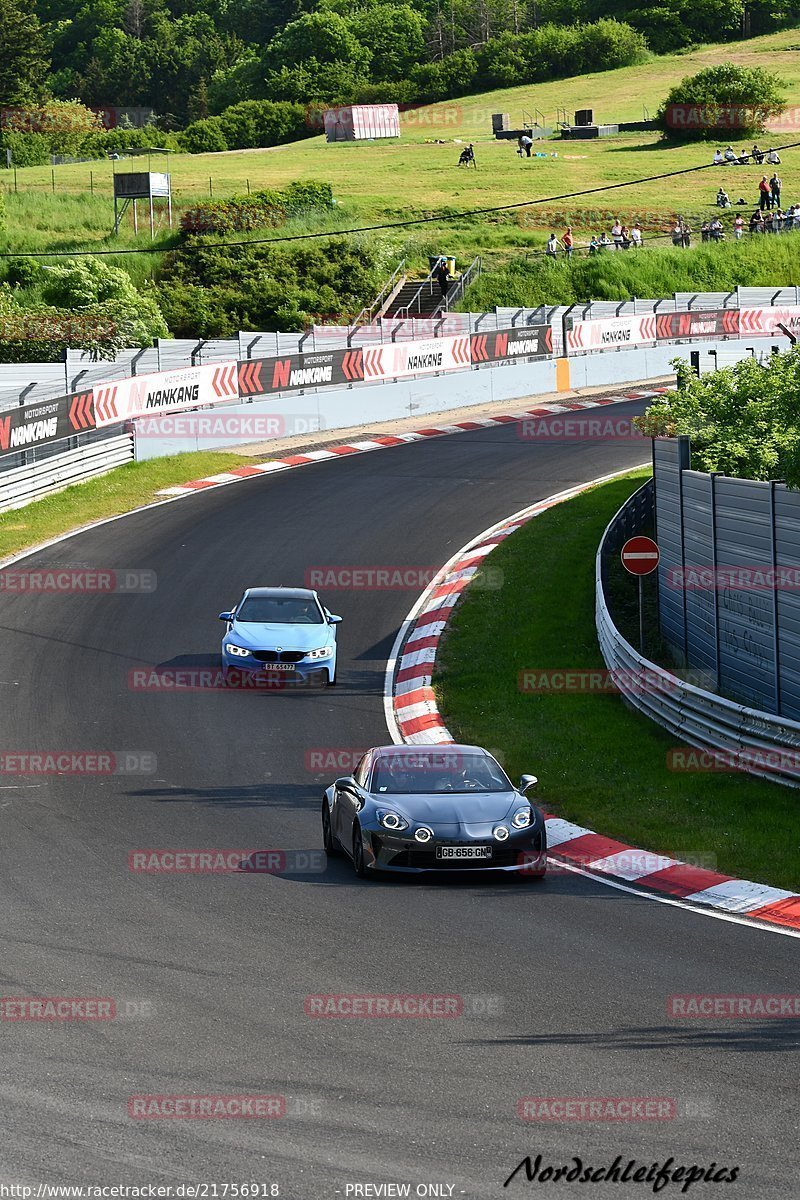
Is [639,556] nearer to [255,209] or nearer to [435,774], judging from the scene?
[435,774]

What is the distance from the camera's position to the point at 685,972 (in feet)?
35.1

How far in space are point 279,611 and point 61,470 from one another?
12239 millimetres

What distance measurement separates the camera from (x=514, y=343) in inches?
1828

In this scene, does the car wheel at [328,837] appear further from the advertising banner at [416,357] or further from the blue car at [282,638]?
the advertising banner at [416,357]

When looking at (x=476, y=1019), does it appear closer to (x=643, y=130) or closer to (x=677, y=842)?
(x=677, y=842)

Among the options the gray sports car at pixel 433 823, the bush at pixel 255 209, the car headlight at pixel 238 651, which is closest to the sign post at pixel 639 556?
the car headlight at pixel 238 651

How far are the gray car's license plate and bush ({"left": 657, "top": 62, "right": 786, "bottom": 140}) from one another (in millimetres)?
99990

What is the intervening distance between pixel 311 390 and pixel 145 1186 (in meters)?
34.2

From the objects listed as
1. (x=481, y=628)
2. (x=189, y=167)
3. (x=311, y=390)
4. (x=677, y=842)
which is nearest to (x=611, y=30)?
(x=189, y=167)

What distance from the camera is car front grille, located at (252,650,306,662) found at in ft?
69.9

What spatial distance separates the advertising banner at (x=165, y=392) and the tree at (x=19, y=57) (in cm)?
10642

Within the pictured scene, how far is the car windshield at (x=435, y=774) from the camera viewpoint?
14.2 m

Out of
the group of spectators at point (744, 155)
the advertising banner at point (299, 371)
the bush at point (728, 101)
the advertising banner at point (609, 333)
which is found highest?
the bush at point (728, 101)

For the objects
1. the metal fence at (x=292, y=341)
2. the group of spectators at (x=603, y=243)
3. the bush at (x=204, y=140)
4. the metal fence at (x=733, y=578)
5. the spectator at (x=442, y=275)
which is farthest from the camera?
the bush at (x=204, y=140)
